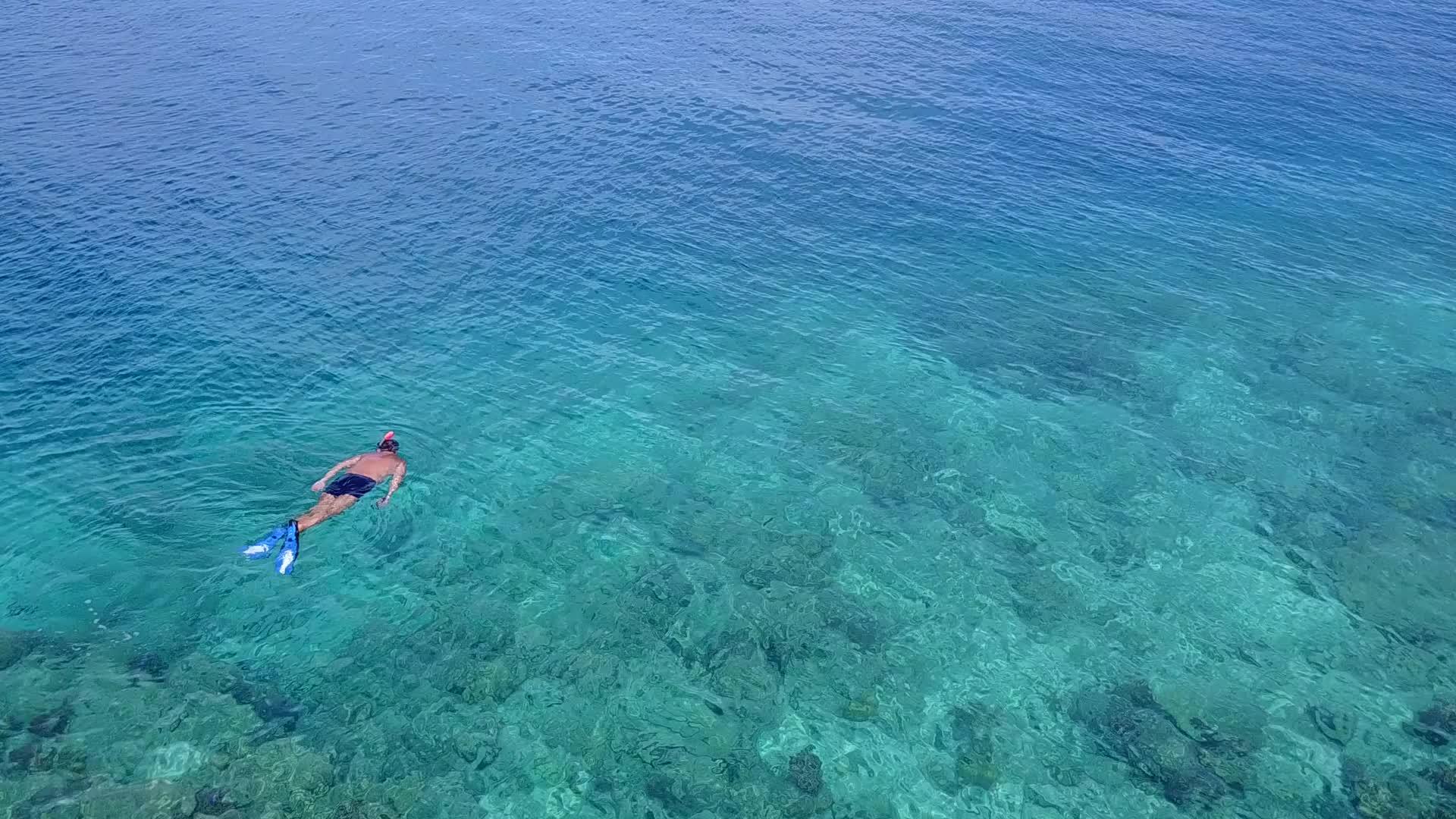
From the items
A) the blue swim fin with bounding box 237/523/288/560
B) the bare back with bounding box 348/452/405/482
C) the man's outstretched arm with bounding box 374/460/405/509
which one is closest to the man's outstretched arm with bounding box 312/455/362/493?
the bare back with bounding box 348/452/405/482

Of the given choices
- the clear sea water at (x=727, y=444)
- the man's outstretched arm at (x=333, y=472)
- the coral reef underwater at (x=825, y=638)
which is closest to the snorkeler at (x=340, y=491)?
the man's outstretched arm at (x=333, y=472)

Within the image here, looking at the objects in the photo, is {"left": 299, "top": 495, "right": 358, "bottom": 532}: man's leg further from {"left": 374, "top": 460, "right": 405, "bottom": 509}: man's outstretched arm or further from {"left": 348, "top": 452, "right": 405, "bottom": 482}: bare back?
{"left": 348, "top": 452, "right": 405, "bottom": 482}: bare back

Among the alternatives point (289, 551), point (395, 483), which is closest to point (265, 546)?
point (289, 551)

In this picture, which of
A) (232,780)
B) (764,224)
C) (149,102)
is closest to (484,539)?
(232,780)

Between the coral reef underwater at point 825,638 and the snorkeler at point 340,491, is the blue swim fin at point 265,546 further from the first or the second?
the coral reef underwater at point 825,638

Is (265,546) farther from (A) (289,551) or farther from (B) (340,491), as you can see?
(B) (340,491)

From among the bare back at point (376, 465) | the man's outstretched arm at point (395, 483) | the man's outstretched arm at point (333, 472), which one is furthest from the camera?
the bare back at point (376, 465)

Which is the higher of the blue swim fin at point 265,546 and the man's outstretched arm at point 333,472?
the man's outstretched arm at point 333,472
